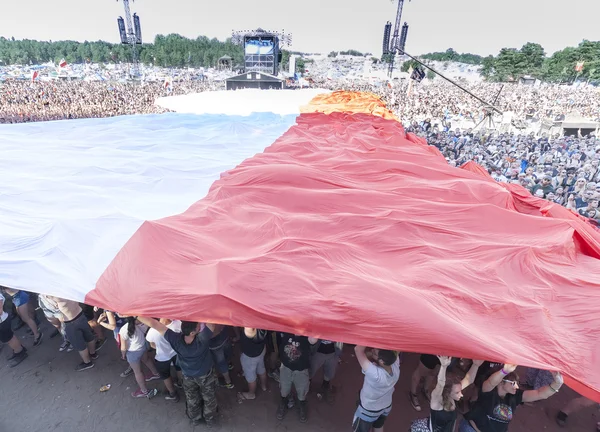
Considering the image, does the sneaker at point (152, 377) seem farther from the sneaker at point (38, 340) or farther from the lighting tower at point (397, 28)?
the lighting tower at point (397, 28)

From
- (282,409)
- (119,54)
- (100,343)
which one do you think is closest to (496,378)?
(282,409)

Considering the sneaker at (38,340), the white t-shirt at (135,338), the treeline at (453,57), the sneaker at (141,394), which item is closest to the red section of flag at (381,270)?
the white t-shirt at (135,338)

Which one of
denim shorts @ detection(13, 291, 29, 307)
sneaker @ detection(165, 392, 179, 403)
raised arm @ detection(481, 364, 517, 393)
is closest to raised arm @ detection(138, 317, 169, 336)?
sneaker @ detection(165, 392, 179, 403)

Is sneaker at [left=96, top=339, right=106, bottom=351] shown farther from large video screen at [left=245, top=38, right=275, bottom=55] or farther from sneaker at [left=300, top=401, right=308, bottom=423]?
large video screen at [left=245, top=38, right=275, bottom=55]

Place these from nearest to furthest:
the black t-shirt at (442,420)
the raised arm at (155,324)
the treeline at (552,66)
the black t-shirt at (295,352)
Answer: the black t-shirt at (442,420) < the raised arm at (155,324) < the black t-shirt at (295,352) < the treeline at (552,66)

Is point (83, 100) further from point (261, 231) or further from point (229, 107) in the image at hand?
point (261, 231)

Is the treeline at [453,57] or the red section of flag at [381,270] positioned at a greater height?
the treeline at [453,57]
